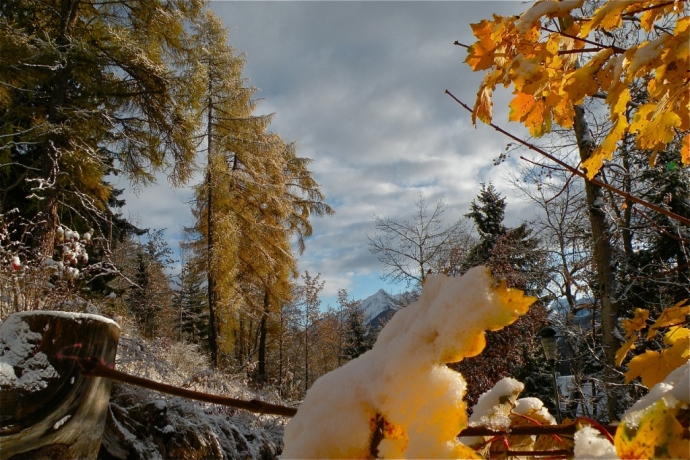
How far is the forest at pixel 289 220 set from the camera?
2.69 feet

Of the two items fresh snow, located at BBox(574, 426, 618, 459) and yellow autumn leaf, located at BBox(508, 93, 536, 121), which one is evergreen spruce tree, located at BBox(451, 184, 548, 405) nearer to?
yellow autumn leaf, located at BBox(508, 93, 536, 121)

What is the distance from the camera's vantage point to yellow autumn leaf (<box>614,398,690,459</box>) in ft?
0.70

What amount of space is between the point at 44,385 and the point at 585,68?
1.21 meters

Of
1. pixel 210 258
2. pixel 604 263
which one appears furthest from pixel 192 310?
pixel 604 263

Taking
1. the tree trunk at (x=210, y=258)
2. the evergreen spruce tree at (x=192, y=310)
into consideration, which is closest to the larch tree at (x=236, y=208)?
the tree trunk at (x=210, y=258)

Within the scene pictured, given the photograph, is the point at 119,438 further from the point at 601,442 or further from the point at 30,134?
the point at 30,134

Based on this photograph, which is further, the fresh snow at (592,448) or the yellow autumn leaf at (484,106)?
the yellow autumn leaf at (484,106)

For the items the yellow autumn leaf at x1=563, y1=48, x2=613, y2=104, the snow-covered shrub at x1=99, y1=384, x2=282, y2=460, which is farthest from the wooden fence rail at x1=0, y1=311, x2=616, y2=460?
the snow-covered shrub at x1=99, y1=384, x2=282, y2=460

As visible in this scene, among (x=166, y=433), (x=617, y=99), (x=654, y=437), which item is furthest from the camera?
(x=166, y=433)

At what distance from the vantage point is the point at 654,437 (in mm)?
220

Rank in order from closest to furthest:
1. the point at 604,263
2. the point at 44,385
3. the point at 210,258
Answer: the point at 44,385 → the point at 604,263 → the point at 210,258

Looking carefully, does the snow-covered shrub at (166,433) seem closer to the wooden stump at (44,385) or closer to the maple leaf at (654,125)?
the wooden stump at (44,385)

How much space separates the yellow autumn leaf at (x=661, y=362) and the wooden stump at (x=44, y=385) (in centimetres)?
103

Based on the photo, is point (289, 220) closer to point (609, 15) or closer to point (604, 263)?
point (604, 263)
